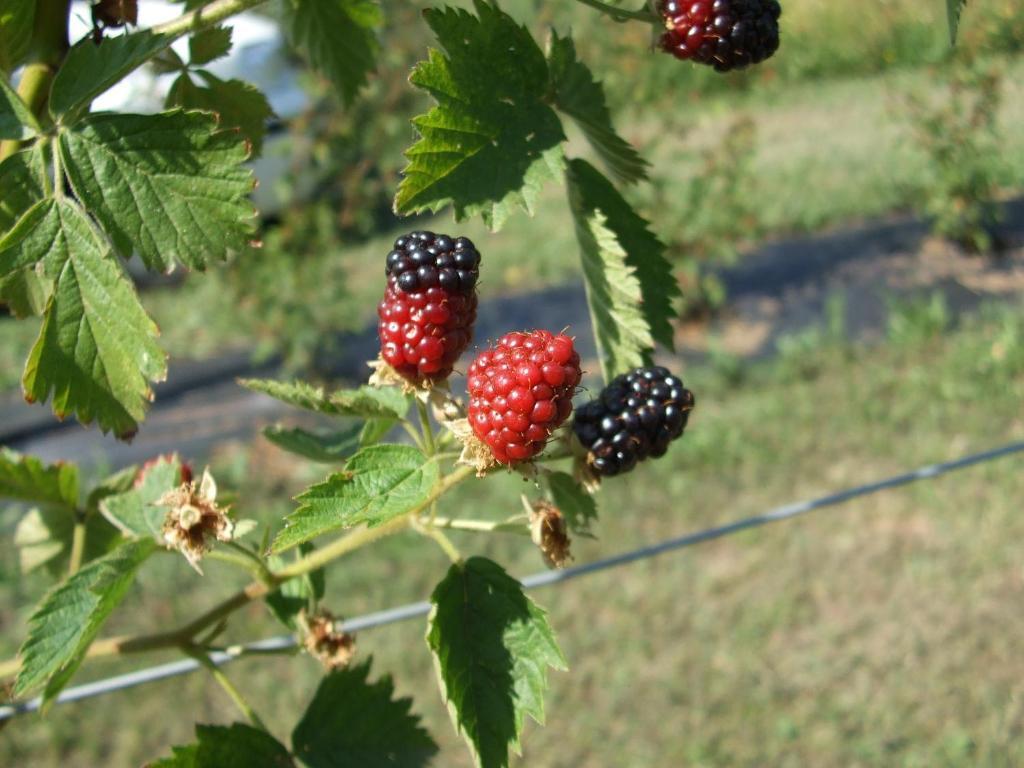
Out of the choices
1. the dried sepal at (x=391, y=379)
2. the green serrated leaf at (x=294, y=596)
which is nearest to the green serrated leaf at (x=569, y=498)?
the dried sepal at (x=391, y=379)

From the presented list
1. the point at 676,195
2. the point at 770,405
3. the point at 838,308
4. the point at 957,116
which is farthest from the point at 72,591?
the point at 957,116

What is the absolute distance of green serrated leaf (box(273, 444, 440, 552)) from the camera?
1.80ft

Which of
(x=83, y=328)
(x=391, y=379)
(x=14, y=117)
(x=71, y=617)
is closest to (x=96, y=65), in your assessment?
(x=14, y=117)

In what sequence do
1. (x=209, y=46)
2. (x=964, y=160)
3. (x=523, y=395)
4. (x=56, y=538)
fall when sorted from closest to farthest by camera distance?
(x=523, y=395) → (x=209, y=46) → (x=56, y=538) → (x=964, y=160)

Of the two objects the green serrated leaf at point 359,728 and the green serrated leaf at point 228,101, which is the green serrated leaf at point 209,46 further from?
the green serrated leaf at point 359,728

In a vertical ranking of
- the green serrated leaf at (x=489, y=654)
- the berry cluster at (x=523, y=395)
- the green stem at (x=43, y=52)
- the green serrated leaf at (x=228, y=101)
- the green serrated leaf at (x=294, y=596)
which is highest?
the green stem at (x=43, y=52)

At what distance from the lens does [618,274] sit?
705 millimetres

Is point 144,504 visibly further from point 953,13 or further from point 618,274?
point 953,13

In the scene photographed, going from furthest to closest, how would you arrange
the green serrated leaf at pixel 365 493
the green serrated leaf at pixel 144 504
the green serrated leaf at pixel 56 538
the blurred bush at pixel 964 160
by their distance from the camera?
the blurred bush at pixel 964 160
the green serrated leaf at pixel 56 538
the green serrated leaf at pixel 144 504
the green serrated leaf at pixel 365 493

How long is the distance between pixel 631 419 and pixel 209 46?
1.46 ft

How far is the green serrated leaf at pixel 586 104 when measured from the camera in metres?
0.69

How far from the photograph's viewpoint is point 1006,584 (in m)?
2.65

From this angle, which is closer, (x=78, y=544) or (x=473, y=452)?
(x=473, y=452)

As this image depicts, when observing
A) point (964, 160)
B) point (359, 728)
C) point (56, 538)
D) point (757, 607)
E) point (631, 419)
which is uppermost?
point (631, 419)
